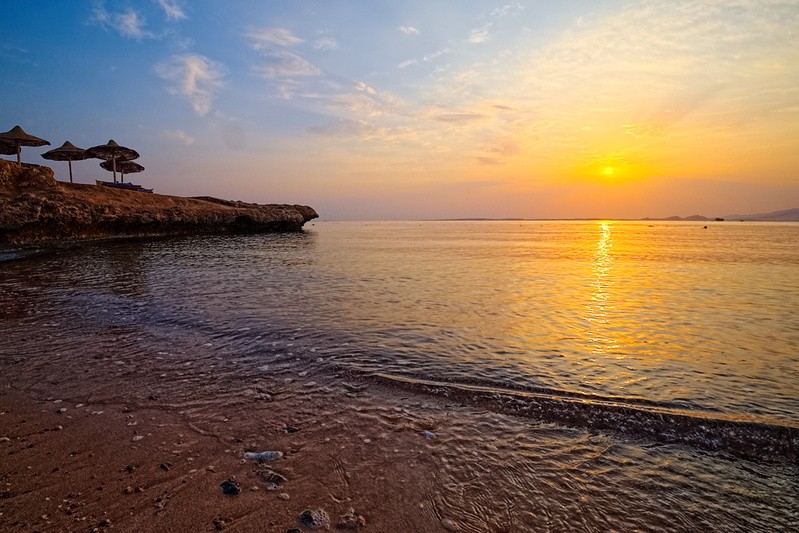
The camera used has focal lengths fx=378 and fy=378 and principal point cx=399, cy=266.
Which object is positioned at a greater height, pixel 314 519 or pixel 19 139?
pixel 19 139

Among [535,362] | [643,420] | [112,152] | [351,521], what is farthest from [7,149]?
[643,420]

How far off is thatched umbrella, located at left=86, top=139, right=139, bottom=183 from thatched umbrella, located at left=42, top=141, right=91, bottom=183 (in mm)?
914

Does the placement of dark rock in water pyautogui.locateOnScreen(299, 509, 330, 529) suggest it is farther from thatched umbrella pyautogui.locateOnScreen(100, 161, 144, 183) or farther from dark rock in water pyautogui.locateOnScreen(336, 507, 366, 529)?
thatched umbrella pyautogui.locateOnScreen(100, 161, 144, 183)

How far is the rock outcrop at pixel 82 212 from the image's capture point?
92.6 feet

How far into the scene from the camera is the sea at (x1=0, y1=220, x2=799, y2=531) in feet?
11.6

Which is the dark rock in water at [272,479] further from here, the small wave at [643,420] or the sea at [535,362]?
the small wave at [643,420]

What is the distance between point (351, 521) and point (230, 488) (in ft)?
3.92

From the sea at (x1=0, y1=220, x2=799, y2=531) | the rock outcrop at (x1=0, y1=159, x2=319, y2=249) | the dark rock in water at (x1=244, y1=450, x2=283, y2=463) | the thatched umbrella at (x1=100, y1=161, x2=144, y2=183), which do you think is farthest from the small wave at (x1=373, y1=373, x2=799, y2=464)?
the thatched umbrella at (x1=100, y1=161, x2=144, y2=183)

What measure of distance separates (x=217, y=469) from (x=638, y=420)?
5025 mm

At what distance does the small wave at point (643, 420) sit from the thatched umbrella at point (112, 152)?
4815 centimetres

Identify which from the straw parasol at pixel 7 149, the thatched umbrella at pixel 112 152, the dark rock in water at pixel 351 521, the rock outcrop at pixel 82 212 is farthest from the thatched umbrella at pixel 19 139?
the dark rock in water at pixel 351 521

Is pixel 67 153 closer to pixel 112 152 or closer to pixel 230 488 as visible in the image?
pixel 112 152

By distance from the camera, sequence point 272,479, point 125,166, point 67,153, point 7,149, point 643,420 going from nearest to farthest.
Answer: point 272,479
point 643,420
point 7,149
point 67,153
point 125,166

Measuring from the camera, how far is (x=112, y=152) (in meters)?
41.0
